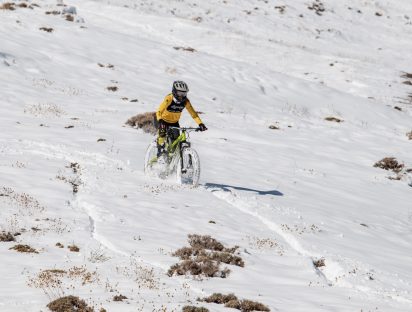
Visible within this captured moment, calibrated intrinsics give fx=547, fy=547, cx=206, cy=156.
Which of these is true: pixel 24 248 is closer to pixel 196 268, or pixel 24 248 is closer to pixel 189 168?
pixel 196 268

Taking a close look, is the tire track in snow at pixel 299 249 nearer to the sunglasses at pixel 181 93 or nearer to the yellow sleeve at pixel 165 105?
the yellow sleeve at pixel 165 105

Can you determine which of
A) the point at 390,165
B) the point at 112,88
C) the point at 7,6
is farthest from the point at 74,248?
the point at 7,6

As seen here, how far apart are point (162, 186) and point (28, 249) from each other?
644 cm

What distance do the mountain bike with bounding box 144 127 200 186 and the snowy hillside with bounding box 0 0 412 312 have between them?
45 cm

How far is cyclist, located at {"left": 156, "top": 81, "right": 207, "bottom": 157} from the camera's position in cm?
1578

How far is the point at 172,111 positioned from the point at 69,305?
9.71m

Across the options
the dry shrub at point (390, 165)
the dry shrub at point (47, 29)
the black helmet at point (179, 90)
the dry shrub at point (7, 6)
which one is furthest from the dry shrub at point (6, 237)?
the dry shrub at point (7, 6)

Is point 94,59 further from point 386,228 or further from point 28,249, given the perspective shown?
point 28,249

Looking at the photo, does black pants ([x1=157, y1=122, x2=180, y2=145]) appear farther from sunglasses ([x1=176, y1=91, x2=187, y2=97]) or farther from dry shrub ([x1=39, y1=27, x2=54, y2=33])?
dry shrub ([x1=39, y1=27, x2=54, y2=33])

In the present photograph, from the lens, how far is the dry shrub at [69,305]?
7.03 meters

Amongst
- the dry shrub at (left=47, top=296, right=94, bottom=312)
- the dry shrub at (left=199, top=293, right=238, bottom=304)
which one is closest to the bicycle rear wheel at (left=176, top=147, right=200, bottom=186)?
the dry shrub at (left=199, top=293, right=238, bottom=304)

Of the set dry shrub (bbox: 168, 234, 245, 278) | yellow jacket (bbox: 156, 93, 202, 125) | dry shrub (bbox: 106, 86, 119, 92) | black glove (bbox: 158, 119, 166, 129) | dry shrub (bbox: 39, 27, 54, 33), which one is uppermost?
dry shrub (bbox: 39, 27, 54, 33)

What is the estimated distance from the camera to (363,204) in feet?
56.7

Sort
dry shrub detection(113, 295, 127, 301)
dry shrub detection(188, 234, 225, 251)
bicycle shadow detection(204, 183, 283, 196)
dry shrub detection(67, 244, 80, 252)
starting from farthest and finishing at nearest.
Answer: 1. bicycle shadow detection(204, 183, 283, 196)
2. dry shrub detection(188, 234, 225, 251)
3. dry shrub detection(67, 244, 80, 252)
4. dry shrub detection(113, 295, 127, 301)
